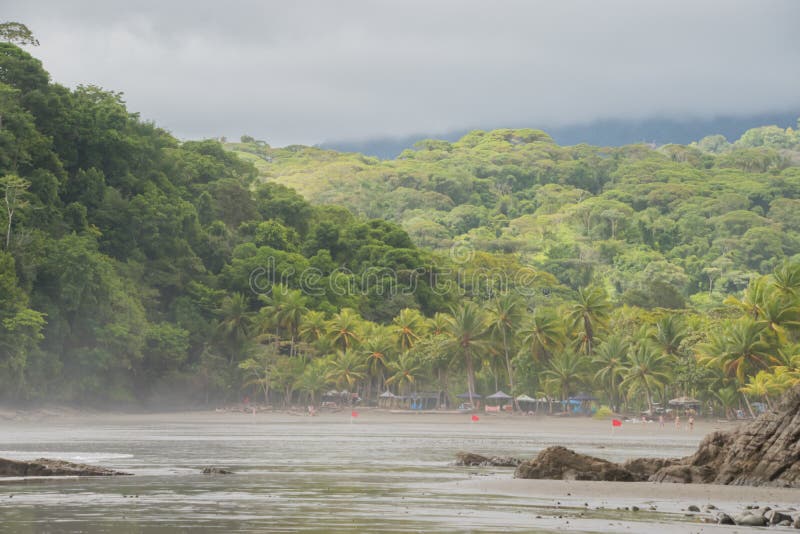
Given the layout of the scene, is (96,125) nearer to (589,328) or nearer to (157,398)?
(157,398)

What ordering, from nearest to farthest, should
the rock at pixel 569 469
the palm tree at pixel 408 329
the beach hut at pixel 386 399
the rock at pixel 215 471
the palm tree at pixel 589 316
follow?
the rock at pixel 569 469
the rock at pixel 215 471
the palm tree at pixel 589 316
the beach hut at pixel 386 399
the palm tree at pixel 408 329

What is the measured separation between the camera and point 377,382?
10888 cm

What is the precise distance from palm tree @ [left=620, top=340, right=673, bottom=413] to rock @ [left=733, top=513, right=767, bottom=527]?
222ft

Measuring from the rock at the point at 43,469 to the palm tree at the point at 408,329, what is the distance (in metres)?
80.7

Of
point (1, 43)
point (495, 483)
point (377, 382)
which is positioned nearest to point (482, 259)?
point (377, 382)

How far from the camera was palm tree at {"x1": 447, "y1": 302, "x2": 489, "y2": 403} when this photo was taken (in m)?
97.2

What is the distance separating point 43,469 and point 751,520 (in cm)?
1557

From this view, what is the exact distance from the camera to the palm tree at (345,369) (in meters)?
102

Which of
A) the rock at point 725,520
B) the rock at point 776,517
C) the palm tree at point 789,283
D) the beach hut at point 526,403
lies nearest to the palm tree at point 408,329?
the beach hut at point 526,403

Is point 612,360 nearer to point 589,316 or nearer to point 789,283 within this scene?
point 589,316

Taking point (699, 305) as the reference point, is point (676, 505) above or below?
below

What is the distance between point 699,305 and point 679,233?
41.7 metres

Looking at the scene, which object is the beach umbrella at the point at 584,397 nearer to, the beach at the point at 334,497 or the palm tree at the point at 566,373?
the palm tree at the point at 566,373

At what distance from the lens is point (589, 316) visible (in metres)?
94.5
